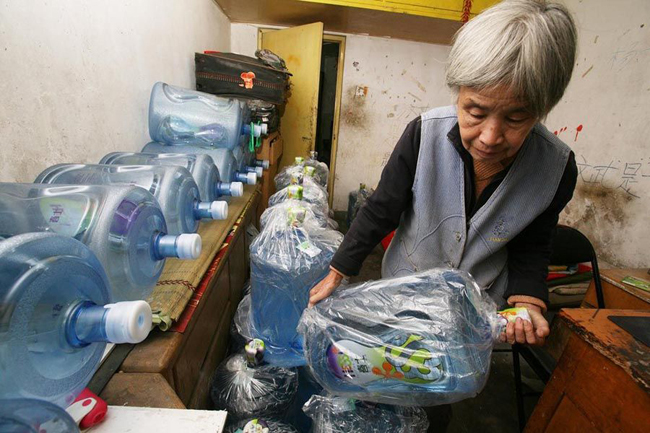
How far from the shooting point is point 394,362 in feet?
1.89

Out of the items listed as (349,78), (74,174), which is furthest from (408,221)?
(349,78)

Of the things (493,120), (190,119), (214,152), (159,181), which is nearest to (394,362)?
(493,120)

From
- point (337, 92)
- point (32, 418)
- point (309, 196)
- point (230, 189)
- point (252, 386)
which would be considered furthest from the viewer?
point (337, 92)

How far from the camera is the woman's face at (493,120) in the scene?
1.81ft

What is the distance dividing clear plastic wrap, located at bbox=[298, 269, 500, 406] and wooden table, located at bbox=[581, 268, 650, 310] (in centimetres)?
116

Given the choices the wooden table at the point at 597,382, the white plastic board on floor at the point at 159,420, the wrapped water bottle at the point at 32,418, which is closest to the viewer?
the wrapped water bottle at the point at 32,418

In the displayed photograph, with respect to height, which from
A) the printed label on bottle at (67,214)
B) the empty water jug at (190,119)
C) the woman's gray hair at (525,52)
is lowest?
the printed label on bottle at (67,214)

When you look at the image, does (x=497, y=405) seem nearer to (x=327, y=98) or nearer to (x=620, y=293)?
(x=620, y=293)

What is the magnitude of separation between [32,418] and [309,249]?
935 millimetres

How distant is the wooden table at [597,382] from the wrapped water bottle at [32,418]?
111cm

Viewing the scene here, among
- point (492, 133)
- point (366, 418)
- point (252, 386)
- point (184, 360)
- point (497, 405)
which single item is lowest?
point (497, 405)

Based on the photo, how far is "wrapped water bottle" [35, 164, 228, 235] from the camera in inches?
32.8

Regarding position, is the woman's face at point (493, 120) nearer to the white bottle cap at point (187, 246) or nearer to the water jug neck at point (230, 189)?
the white bottle cap at point (187, 246)

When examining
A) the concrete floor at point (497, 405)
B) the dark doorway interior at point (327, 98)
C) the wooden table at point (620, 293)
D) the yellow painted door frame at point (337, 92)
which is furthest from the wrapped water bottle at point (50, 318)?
the dark doorway interior at point (327, 98)
